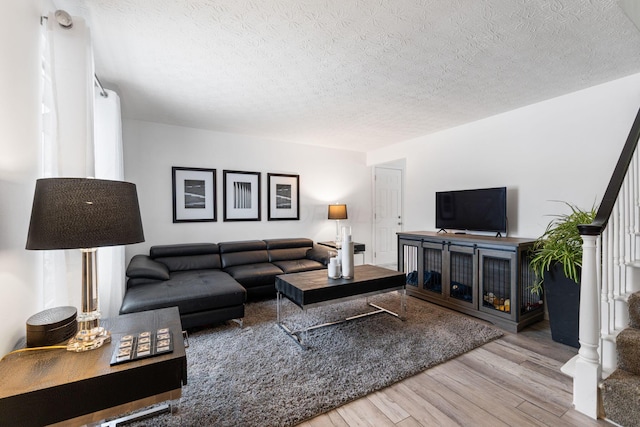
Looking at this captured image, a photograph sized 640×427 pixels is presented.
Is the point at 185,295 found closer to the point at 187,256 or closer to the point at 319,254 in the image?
the point at 187,256

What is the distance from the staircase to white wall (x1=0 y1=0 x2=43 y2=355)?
300 cm

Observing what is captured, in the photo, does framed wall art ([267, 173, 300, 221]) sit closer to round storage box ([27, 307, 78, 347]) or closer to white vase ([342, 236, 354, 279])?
white vase ([342, 236, 354, 279])

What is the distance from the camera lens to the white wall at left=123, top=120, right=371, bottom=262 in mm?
3945

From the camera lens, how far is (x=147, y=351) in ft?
3.88

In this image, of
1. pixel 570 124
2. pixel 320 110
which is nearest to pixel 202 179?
pixel 320 110

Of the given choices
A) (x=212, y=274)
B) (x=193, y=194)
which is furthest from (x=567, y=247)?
(x=193, y=194)

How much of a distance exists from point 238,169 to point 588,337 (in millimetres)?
4396

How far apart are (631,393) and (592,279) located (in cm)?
60

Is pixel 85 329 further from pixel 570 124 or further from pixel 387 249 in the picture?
pixel 387 249

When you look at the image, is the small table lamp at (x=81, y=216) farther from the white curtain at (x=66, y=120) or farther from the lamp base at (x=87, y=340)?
the white curtain at (x=66, y=120)

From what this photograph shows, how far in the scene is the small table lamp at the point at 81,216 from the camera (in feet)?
3.39

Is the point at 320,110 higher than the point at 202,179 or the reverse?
higher

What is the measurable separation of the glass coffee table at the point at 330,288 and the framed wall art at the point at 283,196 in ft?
6.79

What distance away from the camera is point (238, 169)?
4566 mm
